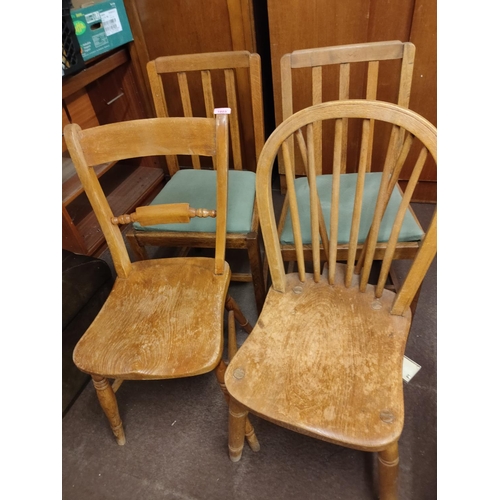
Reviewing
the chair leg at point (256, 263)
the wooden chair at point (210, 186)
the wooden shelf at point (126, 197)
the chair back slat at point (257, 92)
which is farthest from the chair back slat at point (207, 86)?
the wooden shelf at point (126, 197)

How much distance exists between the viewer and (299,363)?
0.90 meters

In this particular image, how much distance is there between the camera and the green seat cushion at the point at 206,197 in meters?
1.31

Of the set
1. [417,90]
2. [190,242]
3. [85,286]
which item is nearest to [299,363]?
[190,242]

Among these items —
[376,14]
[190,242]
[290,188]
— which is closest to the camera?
[290,188]

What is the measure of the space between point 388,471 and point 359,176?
27.7 inches

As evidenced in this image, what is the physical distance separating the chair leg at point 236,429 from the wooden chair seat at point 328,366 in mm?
129

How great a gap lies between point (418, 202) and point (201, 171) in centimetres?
124

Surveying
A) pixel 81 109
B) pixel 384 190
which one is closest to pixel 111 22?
pixel 81 109

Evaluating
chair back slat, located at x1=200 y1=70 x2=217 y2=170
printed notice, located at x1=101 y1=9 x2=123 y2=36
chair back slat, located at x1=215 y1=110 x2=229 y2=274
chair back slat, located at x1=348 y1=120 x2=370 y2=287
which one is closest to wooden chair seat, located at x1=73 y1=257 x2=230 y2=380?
chair back slat, located at x1=215 y1=110 x2=229 y2=274

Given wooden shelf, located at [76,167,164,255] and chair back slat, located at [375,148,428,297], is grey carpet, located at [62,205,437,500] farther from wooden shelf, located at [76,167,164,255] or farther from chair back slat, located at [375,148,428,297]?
wooden shelf, located at [76,167,164,255]

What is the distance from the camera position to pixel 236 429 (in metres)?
1.07

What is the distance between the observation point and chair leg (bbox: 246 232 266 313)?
1.27 metres

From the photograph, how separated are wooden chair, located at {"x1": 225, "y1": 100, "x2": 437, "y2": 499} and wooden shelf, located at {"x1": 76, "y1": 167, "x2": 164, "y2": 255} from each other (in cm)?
127

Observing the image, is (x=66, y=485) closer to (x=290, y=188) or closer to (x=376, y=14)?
(x=290, y=188)
